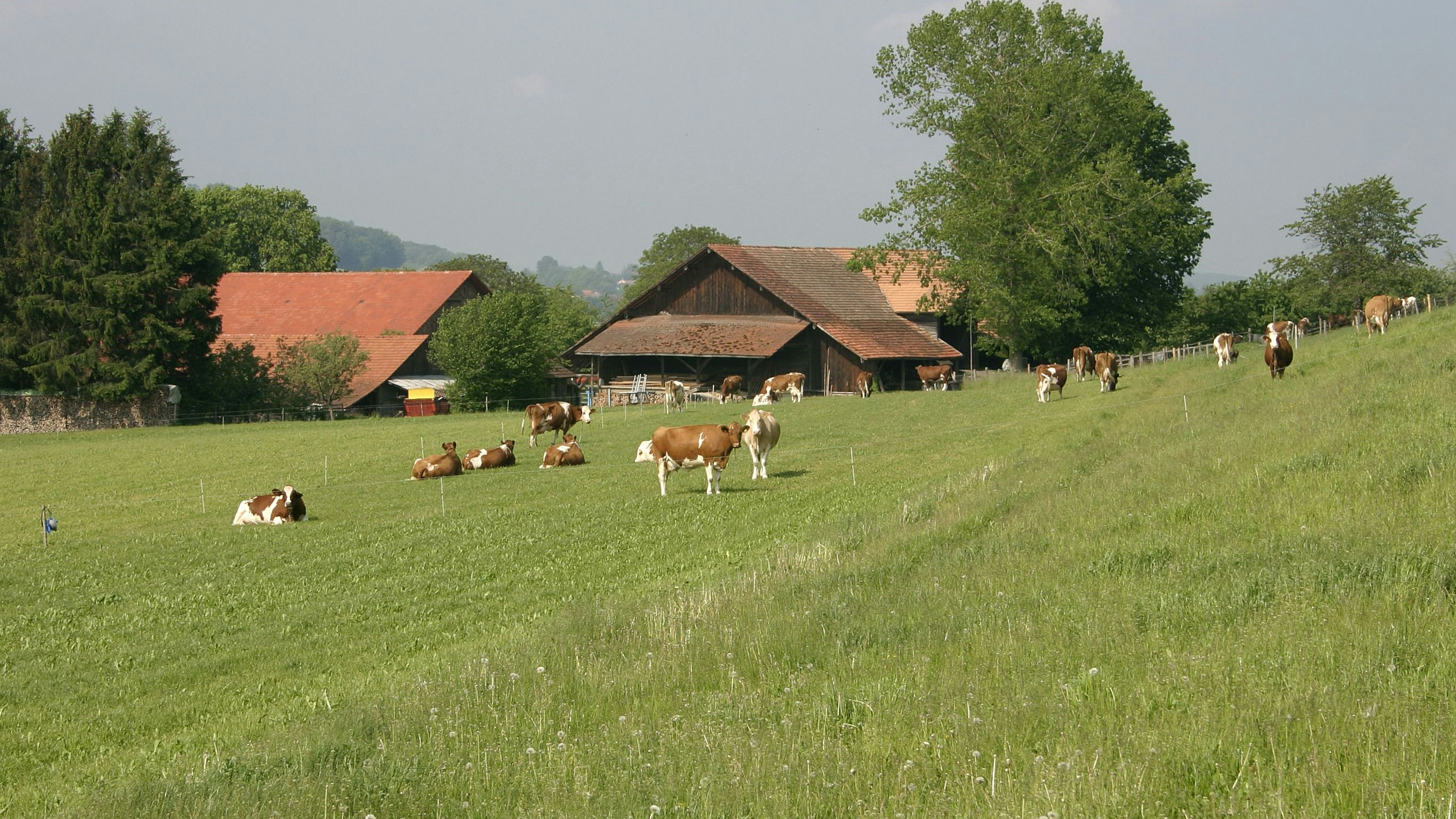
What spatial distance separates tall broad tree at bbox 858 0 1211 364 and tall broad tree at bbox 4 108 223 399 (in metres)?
29.4

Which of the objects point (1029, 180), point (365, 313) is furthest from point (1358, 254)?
point (365, 313)

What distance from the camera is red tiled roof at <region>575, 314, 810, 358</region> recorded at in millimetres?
51188

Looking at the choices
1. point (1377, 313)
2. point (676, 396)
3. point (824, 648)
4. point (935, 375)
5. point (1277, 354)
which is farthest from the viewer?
point (935, 375)

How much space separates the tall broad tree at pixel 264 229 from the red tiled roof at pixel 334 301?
792 inches

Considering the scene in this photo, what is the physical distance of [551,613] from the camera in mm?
11750

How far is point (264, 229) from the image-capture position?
98.4 metres

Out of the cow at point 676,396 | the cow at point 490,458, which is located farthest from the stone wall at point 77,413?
the cow at point 490,458

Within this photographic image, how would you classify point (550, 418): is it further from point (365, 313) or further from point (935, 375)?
point (365, 313)

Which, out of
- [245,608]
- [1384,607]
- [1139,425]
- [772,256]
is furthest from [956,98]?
[1384,607]

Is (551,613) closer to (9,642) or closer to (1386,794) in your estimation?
(9,642)

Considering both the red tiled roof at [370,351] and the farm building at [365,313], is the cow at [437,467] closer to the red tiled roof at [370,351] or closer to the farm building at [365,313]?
the red tiled roof at [370,351]

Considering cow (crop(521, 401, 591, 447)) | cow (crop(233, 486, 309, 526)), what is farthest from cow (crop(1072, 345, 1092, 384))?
cow (crop(233, 486, 309, 526))

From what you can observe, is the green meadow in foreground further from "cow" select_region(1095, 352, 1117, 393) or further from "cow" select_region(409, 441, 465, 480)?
"cow" select_region(1095, 352, 1117, 393)

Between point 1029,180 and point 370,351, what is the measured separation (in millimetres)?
33680
